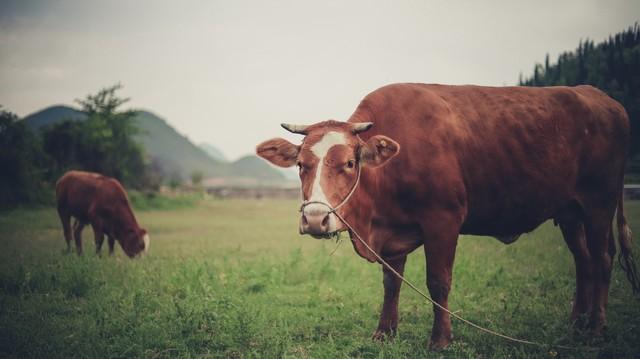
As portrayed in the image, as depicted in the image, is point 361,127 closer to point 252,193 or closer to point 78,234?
point 78,234

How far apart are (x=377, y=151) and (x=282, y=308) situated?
2947 millimetres

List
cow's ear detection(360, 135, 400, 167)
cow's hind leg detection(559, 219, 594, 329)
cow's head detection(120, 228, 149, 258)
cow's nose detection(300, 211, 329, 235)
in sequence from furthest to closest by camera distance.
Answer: cow's head detection(120, 228, 149, 258)
cow's hind leg detection(559, 219, 594, 329)
cow's ear detection(360, 135, 400, 167)
cow's nose detection(300, 211, 329, 235)

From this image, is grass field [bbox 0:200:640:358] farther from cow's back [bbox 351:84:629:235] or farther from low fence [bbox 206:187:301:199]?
low fence [bbox 206:187:301:199]

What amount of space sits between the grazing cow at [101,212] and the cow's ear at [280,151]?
710cm

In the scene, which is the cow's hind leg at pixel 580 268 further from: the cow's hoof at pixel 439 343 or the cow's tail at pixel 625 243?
the cow's hoof at pixel 439 343

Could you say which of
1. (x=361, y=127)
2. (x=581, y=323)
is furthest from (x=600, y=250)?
(x=361, y=127)

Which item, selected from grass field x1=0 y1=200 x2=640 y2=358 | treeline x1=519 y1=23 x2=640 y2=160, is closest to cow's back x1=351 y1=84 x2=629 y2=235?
grass field x1=0 y1=200 x2=640 y2=358

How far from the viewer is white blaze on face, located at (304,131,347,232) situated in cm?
363

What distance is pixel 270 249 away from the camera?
11.6 metres

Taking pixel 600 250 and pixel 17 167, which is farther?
pixel 17 167

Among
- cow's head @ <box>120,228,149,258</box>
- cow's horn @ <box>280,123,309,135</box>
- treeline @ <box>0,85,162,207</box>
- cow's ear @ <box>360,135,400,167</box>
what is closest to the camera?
cow's ear @ <box>360,135,400,167</box>

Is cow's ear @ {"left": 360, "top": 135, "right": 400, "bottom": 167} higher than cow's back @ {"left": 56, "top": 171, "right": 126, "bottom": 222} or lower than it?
higher

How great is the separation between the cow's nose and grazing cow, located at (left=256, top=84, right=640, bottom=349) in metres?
0.02

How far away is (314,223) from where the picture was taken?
3572 millimetres
